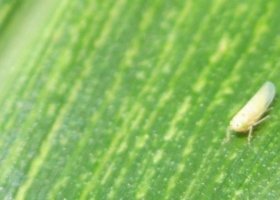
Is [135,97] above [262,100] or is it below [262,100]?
below

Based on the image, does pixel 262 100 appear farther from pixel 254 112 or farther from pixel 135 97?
pixel 135 97

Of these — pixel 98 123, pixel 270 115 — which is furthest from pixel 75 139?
pixel 270 115

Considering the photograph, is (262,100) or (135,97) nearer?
(262,100)

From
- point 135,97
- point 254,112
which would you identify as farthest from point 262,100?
point 135,97
